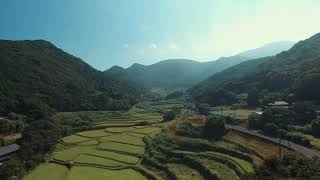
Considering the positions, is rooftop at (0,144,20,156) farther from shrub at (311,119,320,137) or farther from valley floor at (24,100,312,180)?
shrub at (311,119,320,137)

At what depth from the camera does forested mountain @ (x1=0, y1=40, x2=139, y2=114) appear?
296 feet

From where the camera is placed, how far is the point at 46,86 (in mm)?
108125

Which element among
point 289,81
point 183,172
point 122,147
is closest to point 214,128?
point 122,147

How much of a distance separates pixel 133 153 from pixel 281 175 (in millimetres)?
25784

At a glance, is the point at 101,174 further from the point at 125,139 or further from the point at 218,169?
the point at 125,139

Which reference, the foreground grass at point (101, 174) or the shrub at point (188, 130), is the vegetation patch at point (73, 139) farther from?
the foreground grass at point (101, 174)

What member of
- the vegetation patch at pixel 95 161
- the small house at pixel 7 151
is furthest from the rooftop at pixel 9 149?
Answer: the vegetation patch at pixel 95 161

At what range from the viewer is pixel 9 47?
444 ft

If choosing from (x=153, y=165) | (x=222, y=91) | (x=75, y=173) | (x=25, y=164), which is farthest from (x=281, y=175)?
(x=222, y=91)

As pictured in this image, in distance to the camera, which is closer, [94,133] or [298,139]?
[298,139]

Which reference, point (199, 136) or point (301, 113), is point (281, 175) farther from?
point (301, 113)

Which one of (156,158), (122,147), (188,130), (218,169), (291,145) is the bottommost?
(218,169)

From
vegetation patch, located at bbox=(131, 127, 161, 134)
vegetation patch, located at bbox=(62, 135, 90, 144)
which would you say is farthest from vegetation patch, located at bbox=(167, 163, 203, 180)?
vegetation patch, located at bbox=(62, 135, 90, 144)

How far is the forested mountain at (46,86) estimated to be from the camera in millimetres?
90125
